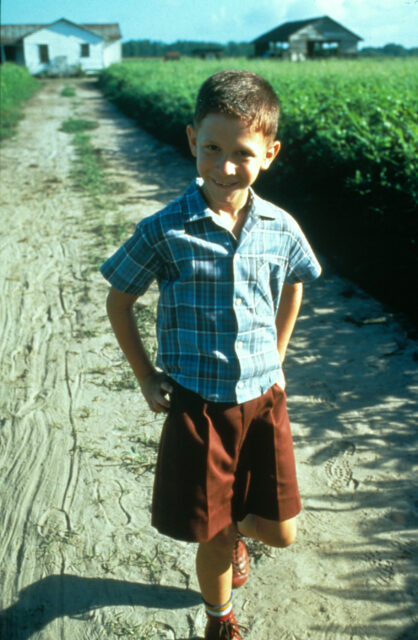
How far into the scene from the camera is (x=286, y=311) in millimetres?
2201

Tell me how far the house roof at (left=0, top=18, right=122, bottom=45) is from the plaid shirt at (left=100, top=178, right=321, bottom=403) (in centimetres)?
6311

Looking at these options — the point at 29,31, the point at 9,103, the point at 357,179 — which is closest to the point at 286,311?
the point at 357,179

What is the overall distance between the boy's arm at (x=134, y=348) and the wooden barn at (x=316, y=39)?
57.1m

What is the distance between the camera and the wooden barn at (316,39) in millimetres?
54875

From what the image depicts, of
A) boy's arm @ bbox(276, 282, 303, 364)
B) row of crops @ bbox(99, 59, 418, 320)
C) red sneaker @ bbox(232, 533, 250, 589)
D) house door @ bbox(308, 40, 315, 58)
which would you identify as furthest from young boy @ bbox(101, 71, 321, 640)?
house door @ bbox(308, 40, 315, 58)

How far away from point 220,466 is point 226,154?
951mm

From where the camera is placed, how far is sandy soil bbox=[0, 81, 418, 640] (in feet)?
7.72

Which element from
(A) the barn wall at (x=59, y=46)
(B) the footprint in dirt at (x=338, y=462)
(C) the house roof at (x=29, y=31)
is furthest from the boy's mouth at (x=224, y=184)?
(C) the house roof at (x=29, y=31)

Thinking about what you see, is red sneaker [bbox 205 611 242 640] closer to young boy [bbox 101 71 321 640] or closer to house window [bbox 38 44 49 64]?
young boy [bbox 101 71 321 640]

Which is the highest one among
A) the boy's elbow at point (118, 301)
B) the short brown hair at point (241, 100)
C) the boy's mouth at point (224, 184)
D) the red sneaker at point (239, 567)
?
the short brown hair at point (241, 100)

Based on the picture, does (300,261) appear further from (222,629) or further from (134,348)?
(222,629)

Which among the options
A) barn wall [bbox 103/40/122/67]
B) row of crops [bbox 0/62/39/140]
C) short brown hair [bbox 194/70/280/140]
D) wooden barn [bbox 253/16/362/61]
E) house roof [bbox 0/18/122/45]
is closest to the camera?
short brown hair [bbox 194/70/280/140]

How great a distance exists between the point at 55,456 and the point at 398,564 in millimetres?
1830

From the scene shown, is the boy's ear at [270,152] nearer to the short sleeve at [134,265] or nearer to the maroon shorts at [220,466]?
the short sleeve at [134,265]
